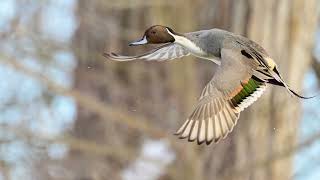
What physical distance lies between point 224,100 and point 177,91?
3.96 meters

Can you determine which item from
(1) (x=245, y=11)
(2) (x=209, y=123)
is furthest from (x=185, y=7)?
(2) (x=209, y=123)

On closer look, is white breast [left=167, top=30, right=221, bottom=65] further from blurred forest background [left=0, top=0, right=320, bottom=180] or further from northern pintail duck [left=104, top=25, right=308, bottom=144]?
blurred forest background [left=0, top=0, right=320, bottom=180]

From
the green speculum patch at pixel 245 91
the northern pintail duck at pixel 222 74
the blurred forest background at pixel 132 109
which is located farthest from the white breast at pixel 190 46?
the blurred forest background at pixel 132 109

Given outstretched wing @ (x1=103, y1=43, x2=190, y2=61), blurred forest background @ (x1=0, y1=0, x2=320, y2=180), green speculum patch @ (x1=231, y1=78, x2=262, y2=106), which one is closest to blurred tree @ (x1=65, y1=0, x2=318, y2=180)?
blurred forest background @ (x1=0, y1=0, x2=320, y2=180)

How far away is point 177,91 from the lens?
6.09 meters

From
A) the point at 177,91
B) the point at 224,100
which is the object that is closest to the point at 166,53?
the point at 224,100

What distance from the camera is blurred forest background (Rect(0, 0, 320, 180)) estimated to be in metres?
5.46

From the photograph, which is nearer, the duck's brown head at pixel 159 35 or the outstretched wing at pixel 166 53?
the duck's brown head at pixel 159 35

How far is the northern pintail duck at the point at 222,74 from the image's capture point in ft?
6.54

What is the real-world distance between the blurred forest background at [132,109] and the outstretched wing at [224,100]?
9.26 feet

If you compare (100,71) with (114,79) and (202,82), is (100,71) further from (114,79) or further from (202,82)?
(202,82)

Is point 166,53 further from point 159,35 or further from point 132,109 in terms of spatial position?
point 132,109

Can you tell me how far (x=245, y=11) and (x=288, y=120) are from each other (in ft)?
4.06

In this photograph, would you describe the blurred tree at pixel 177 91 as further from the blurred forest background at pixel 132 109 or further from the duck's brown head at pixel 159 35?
the duck's brown head at pixel 159 35
